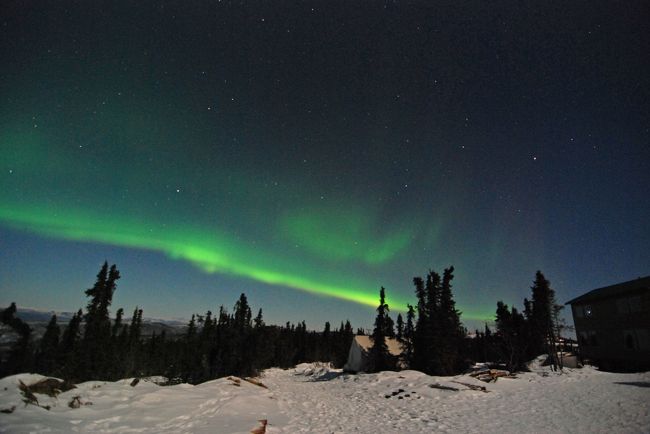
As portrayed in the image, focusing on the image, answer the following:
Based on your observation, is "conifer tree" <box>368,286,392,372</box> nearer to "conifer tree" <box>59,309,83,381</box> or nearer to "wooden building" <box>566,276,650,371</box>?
"wooden building" <box>566,276,650,371</box>

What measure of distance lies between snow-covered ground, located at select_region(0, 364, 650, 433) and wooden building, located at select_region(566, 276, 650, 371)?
13.4m

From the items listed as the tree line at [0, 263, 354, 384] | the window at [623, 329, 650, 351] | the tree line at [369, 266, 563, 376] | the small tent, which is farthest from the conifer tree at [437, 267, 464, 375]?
the tree line at [0, 263, 354, 384]

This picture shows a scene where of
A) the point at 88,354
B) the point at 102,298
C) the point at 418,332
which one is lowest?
the point at 88,354

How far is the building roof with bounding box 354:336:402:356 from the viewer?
1679 inches

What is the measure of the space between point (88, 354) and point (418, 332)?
4978cm

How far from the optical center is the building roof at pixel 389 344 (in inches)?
1679

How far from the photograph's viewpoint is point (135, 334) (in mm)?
75938

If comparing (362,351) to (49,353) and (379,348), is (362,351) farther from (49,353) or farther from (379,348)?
(49,353)

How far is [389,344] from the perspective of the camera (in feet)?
145

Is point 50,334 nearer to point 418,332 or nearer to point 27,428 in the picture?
point 418,332

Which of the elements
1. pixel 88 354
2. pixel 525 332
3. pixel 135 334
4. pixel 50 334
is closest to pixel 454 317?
pixel 525 332

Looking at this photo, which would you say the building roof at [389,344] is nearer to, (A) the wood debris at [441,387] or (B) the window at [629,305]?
(A) the wood debris at [441,387]

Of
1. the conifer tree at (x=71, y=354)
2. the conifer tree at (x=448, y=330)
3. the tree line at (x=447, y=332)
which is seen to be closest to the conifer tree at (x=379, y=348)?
the tree line at (x=447, y=332)

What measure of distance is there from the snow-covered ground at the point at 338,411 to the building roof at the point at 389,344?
22.5m
